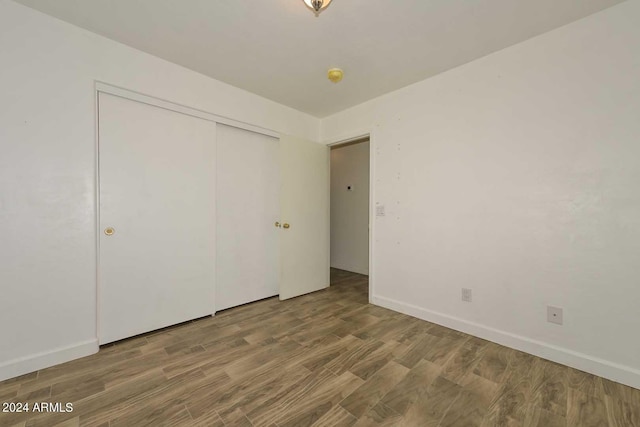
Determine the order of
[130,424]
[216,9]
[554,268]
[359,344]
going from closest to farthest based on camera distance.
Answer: [130,424], [216,9], [554,268], [359,344]

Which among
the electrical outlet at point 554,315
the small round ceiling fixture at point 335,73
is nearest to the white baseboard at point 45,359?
the small round ceiling fixture at point 335,73

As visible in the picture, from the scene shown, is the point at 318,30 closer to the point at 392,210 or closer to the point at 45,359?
the point at 392,210

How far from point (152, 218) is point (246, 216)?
38.3 inches

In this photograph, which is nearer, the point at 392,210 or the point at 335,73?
the point at 335,73

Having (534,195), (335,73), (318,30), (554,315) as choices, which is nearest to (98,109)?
(318,30)

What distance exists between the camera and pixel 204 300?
2627 mm

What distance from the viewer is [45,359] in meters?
1.79

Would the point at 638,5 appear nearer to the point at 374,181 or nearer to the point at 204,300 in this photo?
the point at 374,181

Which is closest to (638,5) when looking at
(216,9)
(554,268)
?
(554,268)

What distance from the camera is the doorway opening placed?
4.52 metres

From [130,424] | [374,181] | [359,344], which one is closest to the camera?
[130,424]

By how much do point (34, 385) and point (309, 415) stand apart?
1.78m

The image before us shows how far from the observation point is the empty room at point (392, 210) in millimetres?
1598

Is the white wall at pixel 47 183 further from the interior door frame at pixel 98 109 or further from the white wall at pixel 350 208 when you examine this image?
the white wall at pixel 350 208
